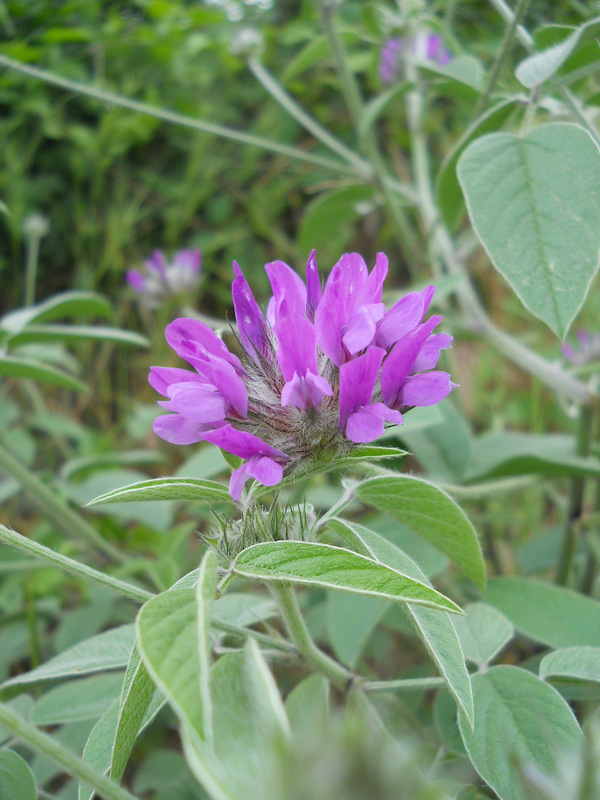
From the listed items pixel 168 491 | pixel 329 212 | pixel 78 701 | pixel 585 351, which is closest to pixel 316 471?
pixel 168 491

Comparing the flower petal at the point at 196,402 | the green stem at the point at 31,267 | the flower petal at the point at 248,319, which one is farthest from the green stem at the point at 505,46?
the green stem at the point at 31,267

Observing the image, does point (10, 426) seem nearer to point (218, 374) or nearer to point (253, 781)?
point (218, 374)

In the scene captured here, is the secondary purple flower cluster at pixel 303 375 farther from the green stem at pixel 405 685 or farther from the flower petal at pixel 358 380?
the green stem at pixel 405 685

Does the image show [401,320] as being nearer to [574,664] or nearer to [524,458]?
[574,664]

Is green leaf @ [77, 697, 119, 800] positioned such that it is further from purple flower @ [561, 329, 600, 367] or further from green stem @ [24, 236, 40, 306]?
purple flower @ [561, 329, 600, 367]

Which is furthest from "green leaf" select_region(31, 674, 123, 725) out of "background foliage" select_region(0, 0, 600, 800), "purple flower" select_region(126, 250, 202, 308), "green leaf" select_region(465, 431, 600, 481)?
"purple flower" select_region(126, 250, 202, 308)
